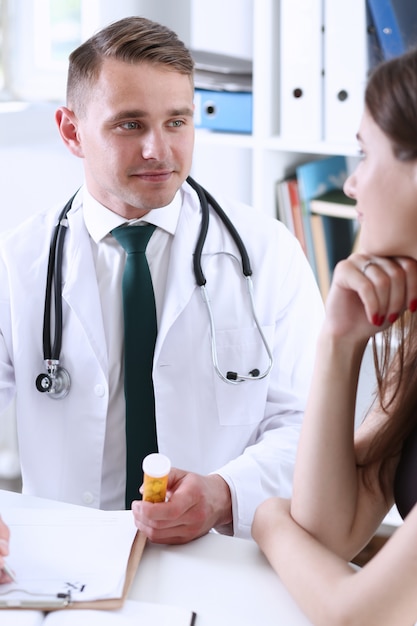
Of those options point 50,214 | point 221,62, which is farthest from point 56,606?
point 221,62

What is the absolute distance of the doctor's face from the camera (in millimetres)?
1599

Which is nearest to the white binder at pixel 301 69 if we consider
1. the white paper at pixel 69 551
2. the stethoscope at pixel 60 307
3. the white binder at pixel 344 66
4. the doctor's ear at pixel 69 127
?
the white binder at pixel 344 66

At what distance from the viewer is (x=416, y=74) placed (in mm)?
1088

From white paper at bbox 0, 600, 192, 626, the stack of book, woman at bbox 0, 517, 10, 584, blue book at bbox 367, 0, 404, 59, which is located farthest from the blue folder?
white paper at bbox 0, 600, 192, 626

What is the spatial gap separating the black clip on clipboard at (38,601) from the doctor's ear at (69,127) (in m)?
0.93

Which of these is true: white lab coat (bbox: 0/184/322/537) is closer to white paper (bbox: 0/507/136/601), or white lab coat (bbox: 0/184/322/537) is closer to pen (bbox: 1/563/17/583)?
white paper (bbox: 0/507/136/601)

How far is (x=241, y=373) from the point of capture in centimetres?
168

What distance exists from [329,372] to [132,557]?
35 centimetres

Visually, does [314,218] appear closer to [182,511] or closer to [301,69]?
[301,69]

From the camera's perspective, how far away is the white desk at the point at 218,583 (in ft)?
3.44

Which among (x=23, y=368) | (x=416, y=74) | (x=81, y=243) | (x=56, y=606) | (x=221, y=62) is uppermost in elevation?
(x=221, y=62)

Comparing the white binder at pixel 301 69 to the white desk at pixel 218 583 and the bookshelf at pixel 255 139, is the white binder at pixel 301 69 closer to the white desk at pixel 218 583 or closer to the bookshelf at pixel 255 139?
the bookshelf at pixel 255 139

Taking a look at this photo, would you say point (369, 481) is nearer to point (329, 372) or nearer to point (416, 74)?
point (329, 372)

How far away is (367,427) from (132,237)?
24.0 inches
